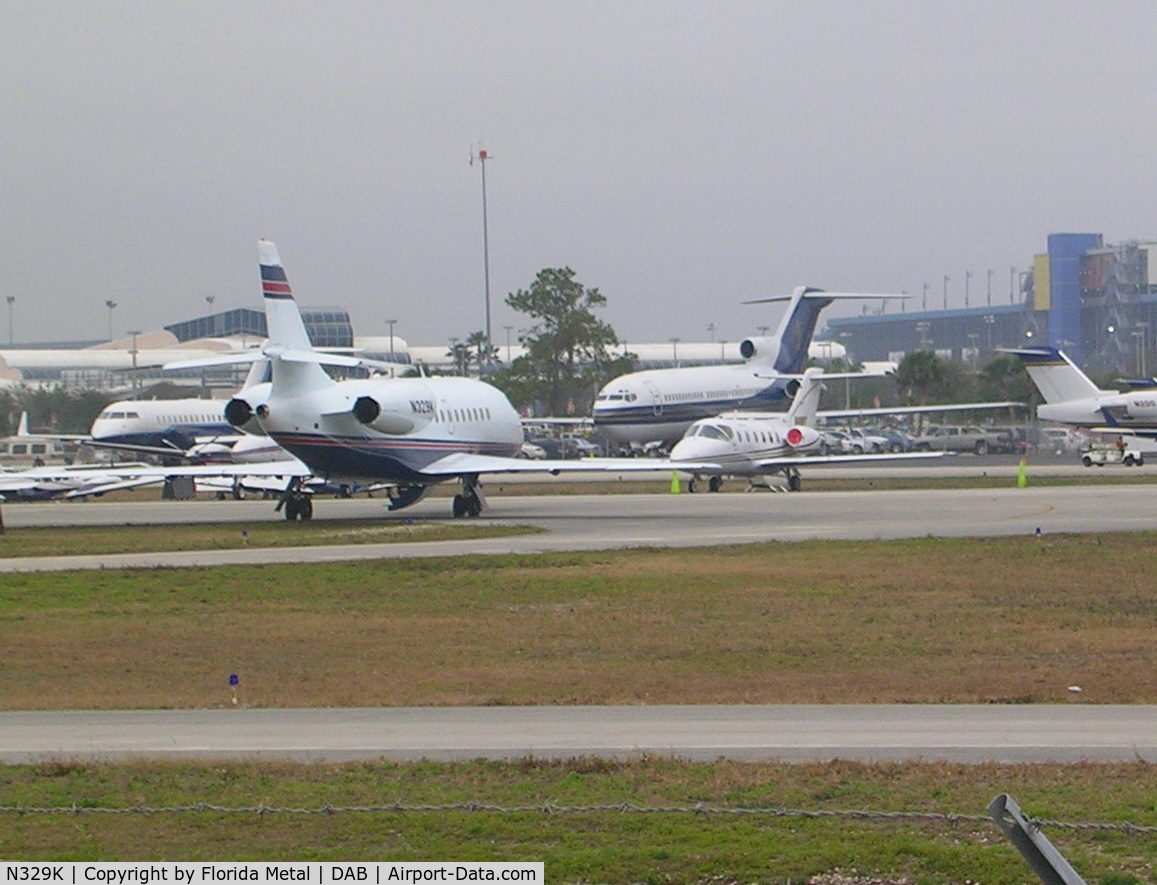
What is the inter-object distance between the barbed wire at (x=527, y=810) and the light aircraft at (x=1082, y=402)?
199 feet

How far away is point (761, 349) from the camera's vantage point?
86.4 m

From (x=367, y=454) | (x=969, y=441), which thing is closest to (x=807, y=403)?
(x=367, y=454)

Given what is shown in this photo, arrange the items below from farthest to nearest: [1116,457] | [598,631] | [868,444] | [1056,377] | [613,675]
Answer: [868,444]
[1116,457]
[1056,377]
[598,631]
[613,675]

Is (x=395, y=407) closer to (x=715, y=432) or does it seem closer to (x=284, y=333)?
(x=284, y=333)

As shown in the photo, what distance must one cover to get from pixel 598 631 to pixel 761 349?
216ft

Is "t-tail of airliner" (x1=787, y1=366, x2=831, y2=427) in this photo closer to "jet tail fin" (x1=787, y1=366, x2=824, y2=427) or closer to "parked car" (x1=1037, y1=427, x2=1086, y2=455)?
"jet tail fin" (x1=787, y1=366, x2=824, y2=427)

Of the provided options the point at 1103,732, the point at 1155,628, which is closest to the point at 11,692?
the point at 1103,732

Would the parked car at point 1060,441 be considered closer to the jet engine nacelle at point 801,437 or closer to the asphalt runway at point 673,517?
the jet engine nacelle at point 801,437

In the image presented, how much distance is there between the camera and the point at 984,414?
123062mm

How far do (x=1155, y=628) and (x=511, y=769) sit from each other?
1119cm

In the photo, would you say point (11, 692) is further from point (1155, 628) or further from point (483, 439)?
point (483, 439)

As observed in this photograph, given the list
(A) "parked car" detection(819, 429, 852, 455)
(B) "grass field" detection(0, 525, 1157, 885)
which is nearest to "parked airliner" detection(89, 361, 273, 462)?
(A) "parked car" detection(819, 429, 852, 455)

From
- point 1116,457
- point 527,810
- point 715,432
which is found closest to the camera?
point 527,810

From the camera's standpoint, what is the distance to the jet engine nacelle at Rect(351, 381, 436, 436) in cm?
4172
